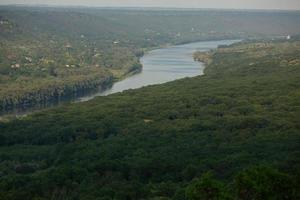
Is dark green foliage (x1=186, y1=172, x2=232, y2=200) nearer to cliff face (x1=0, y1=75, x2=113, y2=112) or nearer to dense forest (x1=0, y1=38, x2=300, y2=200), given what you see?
dense forest (x1=0, y1=38, x2=300, y2=200)

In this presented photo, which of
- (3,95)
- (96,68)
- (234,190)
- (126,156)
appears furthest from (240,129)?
(96,68)

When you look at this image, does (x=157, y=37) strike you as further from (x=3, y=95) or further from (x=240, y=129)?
(x=240, y=129)

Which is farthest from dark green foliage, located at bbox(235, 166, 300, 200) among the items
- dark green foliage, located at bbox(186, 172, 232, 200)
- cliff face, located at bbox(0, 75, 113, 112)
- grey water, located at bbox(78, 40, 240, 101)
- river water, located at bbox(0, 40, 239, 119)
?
grey water, located at bbox(78, 40, 240, 101)

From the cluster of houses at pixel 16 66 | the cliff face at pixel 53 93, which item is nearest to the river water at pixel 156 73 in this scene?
the cliff face at pixel 53 93

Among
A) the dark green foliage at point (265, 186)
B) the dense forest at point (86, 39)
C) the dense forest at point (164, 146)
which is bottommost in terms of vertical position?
the dense forest at point (86, 39)

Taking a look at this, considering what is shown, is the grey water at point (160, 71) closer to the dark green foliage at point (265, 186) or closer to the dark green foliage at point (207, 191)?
the dark green foliage at point (265, 186)
